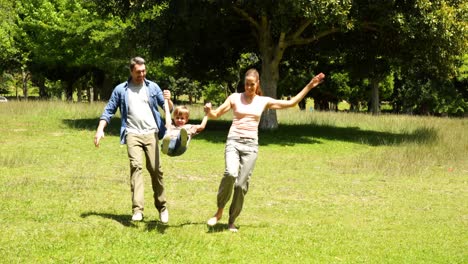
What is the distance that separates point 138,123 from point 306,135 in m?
16.1

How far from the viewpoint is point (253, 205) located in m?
9.71

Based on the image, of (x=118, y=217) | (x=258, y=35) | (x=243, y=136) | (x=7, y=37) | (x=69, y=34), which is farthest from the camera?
(x=7, y=37)

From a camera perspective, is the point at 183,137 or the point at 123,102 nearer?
the point at 183,137

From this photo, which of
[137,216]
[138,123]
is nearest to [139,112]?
[138,123]

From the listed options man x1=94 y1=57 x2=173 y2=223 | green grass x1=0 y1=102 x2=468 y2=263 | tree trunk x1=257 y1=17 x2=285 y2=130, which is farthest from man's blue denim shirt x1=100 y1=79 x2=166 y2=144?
tree trunk x1=257 y1=17 x2=285 y2=130

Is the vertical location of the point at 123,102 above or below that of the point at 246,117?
above

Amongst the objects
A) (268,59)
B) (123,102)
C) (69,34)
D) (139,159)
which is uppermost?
(69,34)

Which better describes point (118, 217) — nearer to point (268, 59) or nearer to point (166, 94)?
point (166, 94)

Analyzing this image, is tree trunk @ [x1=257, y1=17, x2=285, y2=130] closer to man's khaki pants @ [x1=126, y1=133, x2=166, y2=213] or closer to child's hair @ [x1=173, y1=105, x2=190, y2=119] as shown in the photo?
man's khaki pants @ [x1=126, y1=133, x2=166, y2=213]

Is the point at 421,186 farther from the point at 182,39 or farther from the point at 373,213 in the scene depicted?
the point at 182,39

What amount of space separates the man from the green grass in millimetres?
598

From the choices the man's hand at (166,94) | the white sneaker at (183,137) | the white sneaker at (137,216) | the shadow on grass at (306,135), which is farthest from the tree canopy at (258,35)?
the white sneaker at (137,216)

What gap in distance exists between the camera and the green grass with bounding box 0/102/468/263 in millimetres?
6398

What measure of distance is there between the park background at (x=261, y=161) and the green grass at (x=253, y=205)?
0.11 feet
